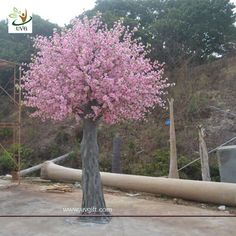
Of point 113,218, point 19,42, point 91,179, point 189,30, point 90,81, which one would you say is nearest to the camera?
point 90,81

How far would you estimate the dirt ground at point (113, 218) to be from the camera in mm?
6160

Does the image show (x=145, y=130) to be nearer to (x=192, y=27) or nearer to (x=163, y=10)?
(x=192, y=27)

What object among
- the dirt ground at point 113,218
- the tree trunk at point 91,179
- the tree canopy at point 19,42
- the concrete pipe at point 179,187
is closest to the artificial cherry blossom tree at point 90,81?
the tree trunk at point 91,179

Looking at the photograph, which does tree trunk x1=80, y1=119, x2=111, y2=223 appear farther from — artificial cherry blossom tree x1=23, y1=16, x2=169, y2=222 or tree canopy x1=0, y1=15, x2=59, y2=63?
tree canopy x1=0, y1=15, x2=59, y2=63

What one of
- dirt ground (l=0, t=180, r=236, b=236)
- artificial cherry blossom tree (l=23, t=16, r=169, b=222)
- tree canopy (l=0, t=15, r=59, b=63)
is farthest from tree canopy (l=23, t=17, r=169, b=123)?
tree canopy (l=0, t=15, r=59, b=63)

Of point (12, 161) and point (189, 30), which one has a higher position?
point (189, 30)

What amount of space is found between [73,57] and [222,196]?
4.03 m

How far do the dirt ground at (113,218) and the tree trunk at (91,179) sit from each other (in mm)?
225

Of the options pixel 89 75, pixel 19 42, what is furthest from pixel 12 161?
pixel 89 75

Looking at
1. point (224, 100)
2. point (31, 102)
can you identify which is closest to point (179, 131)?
point (224, 100)

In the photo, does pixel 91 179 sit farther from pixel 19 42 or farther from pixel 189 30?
pixel 19 42

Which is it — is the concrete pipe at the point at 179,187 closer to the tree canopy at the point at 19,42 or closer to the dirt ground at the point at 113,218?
the dirt ground at the point at 113,218

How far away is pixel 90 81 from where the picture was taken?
6.16 m

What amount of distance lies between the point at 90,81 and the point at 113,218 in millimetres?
2462
